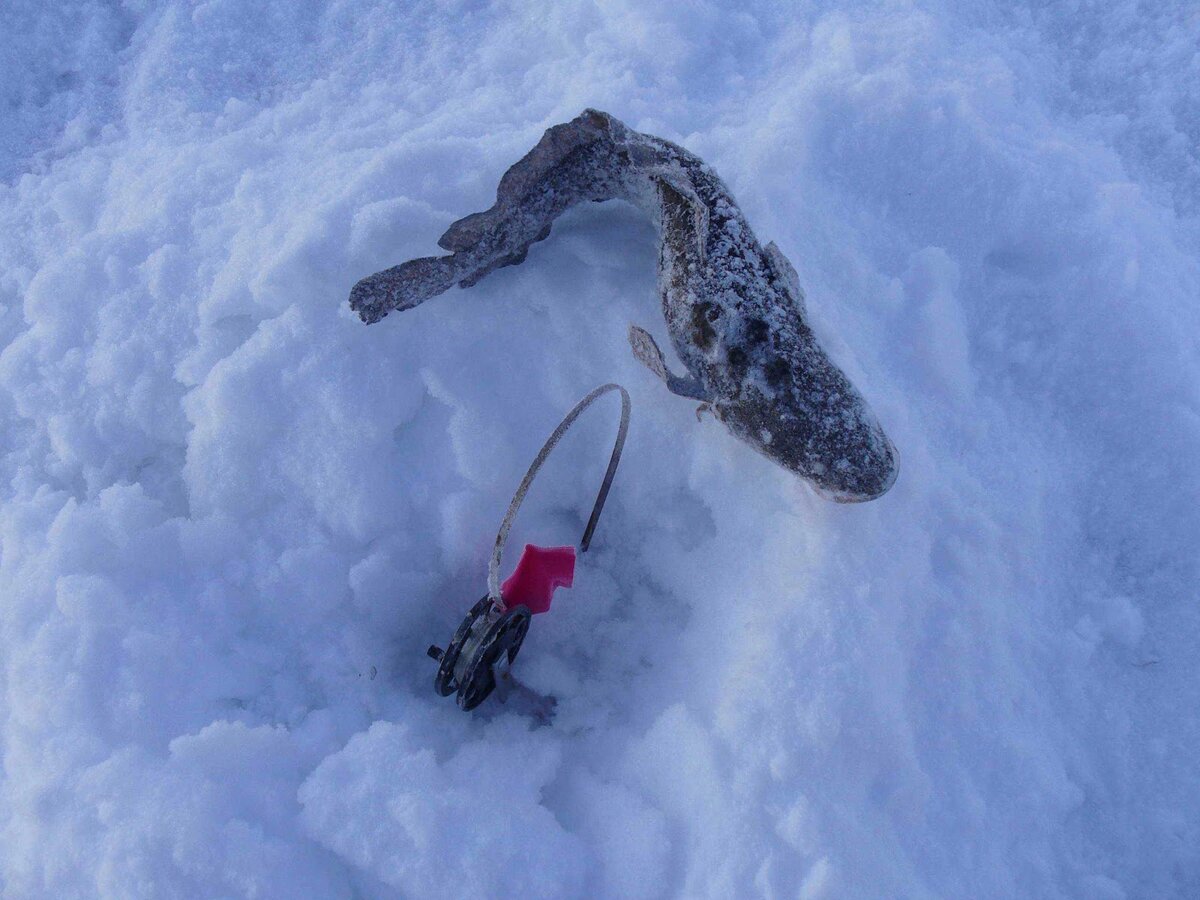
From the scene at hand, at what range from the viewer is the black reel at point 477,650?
8.33 ft

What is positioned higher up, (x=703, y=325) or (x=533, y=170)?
(x=533, y=170)

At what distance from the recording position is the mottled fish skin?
271cm

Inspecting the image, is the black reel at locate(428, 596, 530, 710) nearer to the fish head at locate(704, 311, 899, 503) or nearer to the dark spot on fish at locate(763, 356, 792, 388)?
the fish head at locate(704, 311, 899, 503)

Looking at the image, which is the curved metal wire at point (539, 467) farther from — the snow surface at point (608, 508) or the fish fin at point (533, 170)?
the fish fin at point (533, 170)

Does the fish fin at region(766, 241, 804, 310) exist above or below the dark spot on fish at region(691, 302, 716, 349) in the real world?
above

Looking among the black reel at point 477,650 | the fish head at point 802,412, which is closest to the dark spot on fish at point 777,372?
the fish head at point 802,412

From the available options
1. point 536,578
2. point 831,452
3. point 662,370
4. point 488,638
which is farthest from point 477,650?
point 831,452

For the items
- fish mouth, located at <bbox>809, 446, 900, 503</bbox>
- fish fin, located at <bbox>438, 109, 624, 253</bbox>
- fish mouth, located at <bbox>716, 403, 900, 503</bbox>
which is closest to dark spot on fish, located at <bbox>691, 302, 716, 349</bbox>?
fish mouth, located at <bbox>716, 403, 900, 503</bbox>

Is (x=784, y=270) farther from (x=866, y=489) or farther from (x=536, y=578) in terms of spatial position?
(x=536, y=578)

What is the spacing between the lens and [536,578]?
2.73 meters

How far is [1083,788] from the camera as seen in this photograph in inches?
108

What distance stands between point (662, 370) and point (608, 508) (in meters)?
0.61

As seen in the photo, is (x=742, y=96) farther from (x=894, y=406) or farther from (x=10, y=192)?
(x=10, y=192)

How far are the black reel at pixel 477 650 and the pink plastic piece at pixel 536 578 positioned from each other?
9 cm
